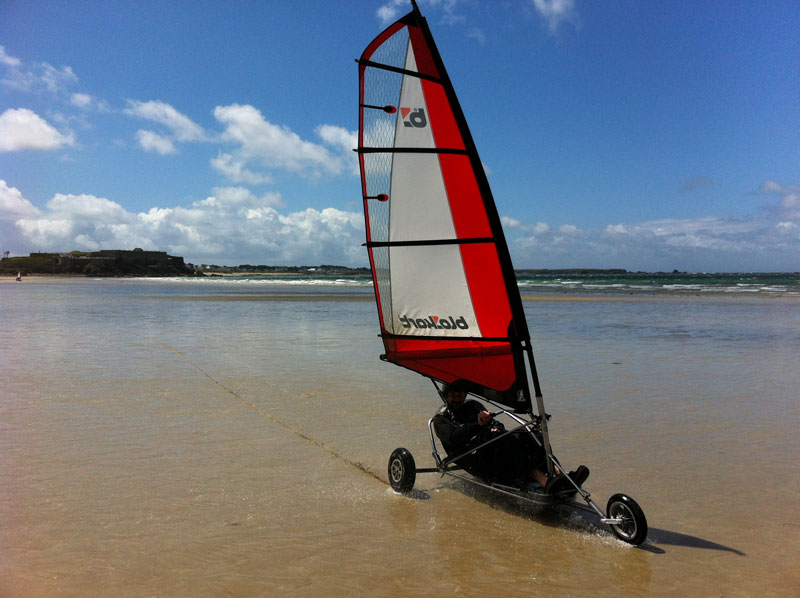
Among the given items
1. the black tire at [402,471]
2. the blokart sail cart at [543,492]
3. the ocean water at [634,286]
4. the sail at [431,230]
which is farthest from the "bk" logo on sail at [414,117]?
the ocean water at [634,286]

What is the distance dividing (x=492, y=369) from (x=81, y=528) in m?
3.20

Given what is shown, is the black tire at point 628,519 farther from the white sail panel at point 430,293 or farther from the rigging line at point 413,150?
the rigging line at point 413,150

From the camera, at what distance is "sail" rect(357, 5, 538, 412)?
4.69m

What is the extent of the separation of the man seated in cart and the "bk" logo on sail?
96.5 inches

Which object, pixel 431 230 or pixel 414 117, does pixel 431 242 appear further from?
pixel 414 117

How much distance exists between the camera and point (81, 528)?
4117 millimetres

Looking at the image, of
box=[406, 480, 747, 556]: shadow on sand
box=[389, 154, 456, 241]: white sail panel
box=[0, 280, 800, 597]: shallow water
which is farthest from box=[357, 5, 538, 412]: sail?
box=[0, 280, 800, 597]: shallow water

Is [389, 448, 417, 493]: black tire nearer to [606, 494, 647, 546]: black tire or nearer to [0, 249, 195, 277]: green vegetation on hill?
[606, 494, 647, 546]: black tire

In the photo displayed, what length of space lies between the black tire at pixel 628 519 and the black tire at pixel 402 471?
1518 millimetres

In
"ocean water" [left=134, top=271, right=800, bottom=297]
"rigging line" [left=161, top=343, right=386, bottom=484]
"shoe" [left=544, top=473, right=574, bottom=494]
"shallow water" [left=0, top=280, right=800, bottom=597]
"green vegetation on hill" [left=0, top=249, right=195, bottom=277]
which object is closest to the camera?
"shallow water" [left=0, top=280, right=800, bottom=597]

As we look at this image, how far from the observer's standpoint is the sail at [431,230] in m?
4.69

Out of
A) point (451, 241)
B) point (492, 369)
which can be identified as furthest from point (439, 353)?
point (451, 241)

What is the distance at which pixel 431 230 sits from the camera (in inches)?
204

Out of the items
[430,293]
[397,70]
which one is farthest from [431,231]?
[397,70]
